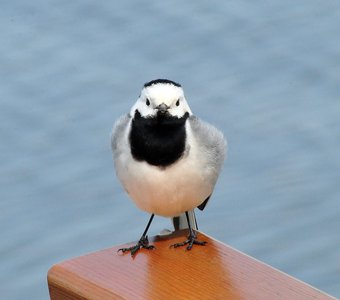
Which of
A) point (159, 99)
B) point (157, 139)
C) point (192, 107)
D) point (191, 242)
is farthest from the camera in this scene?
point (192, 107)

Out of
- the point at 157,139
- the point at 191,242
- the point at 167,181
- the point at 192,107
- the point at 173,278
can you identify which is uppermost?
the point at 192,107

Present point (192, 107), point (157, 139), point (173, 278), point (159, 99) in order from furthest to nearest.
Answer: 1. point (192, 107)
2. point (157, 139)
3. point (159, 99)
4. point (173, 278)

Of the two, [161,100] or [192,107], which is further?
[192,107]

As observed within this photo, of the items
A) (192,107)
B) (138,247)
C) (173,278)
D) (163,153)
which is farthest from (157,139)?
(192,107)

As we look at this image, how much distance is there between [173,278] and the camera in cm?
276

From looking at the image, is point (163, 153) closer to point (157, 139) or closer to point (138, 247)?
point (157, 139)

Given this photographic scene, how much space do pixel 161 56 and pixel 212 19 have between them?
55cm

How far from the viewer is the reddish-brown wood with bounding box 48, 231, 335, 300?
103 inches

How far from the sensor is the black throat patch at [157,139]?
161 inches

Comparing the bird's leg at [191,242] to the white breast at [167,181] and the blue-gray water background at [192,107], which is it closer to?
the white breast at [167,181]

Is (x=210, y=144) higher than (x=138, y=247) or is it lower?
higher

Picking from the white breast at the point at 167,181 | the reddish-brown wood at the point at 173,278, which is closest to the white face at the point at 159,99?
the white breast at the point at 167,181

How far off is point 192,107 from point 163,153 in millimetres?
3054

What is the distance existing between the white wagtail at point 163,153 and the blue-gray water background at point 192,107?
222 centimetres
